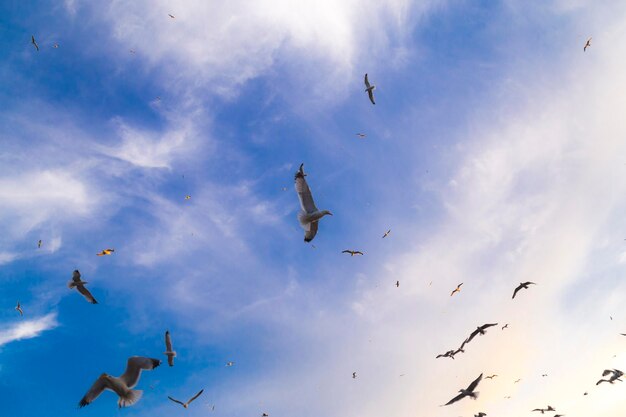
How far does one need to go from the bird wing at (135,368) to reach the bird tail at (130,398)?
430 millimetres

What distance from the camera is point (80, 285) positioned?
2128cm

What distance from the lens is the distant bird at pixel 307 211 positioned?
20391mm

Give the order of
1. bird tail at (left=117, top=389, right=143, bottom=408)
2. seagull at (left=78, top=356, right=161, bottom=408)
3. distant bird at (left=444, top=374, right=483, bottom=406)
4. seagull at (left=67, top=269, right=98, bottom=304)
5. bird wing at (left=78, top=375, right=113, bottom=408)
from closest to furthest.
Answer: bird wing at (left=78, top=375, right=113, bottom=408) < seagull at (left=78, top=356, right=161, bottom=408) < bird tail at (left=117, top=389, right=143, bottom=408) < distant bird at (left=444, top=374, right=483, bottom=406) < seagull at (left=67, top=269, right=98, bottom=304)

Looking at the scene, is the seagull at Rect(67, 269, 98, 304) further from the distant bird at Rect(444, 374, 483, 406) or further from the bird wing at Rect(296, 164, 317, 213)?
the distant bird at Rect(444, 374, 483, 406)

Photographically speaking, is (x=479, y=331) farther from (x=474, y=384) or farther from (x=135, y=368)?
(x=135, y=368)

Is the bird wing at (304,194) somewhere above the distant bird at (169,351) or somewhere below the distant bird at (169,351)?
above

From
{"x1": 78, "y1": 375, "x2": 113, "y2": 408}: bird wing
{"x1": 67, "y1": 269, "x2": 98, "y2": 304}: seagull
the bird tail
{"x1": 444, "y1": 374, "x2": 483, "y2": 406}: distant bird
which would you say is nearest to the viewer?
{"x1": 78, "y1": 375, "x2": 113, "y2": 408}: bird wing

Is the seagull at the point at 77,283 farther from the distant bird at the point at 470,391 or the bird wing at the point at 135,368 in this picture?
the distant bird at the point at 470,391

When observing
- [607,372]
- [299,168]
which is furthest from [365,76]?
[607,372]

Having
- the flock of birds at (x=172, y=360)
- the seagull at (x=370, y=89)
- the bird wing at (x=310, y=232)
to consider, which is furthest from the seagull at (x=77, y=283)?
the seagull at (x=370, y=89)

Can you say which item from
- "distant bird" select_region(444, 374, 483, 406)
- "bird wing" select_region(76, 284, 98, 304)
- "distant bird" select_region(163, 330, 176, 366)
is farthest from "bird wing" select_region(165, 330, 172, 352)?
"distant bird" select_region(444, 374, 483, 406)

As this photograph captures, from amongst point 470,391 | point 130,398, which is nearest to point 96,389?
point 130,398

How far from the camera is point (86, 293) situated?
21.6 meters

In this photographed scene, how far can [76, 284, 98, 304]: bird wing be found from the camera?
70.0 feet
